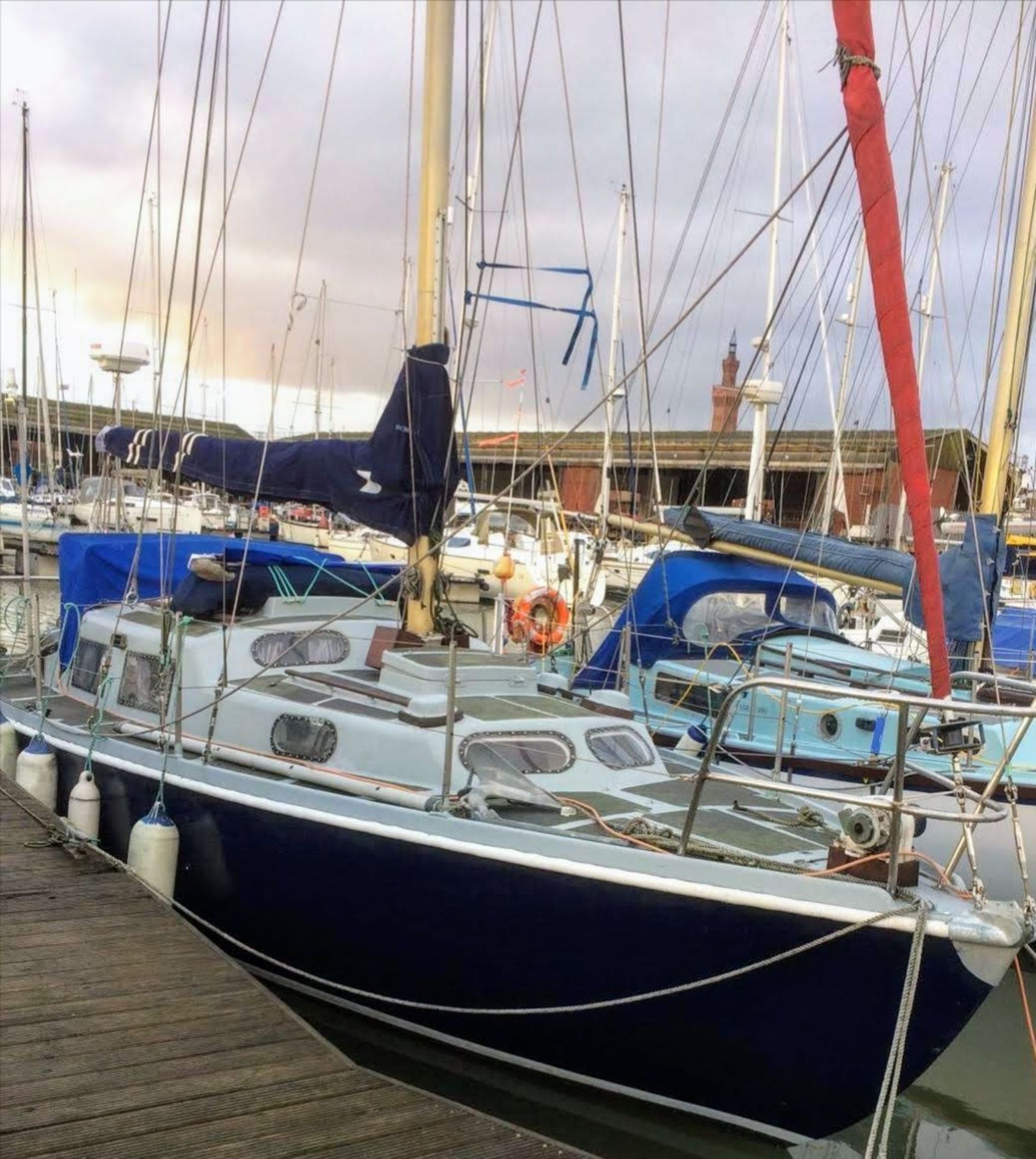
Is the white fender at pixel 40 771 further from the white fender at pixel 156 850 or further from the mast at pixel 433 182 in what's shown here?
the mast at pixel 433 182

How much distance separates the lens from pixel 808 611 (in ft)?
43.1

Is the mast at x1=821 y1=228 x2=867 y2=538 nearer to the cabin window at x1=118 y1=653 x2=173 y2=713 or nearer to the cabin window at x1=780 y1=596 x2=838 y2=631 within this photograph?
the cabin window at x1=780 y1=596 x2=838 y2=631

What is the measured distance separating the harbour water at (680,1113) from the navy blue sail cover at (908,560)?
4.07 meters

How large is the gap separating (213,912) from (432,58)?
6.26 metres

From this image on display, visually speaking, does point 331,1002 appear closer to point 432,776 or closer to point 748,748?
point 432,776

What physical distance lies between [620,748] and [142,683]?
3686 mm

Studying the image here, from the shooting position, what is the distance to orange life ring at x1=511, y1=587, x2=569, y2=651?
14.4 meters

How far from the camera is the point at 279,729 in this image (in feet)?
23.4

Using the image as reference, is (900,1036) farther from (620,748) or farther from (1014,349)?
(1014,349)

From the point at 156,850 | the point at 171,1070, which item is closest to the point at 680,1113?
the point at 171,1070

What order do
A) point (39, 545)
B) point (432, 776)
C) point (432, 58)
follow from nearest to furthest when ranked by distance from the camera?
point (432, 776)
point (432, 58)
point (39, 545)

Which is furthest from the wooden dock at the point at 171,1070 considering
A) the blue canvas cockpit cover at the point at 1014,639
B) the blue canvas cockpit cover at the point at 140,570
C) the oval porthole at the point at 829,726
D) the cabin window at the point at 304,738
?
the blue canvas cockpit cover at the point at 1014,639

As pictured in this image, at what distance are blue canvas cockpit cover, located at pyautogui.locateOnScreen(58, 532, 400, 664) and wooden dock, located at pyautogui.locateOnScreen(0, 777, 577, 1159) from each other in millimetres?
3699

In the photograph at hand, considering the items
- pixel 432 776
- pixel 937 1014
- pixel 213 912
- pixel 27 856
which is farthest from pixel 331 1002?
pixel 937 1014
